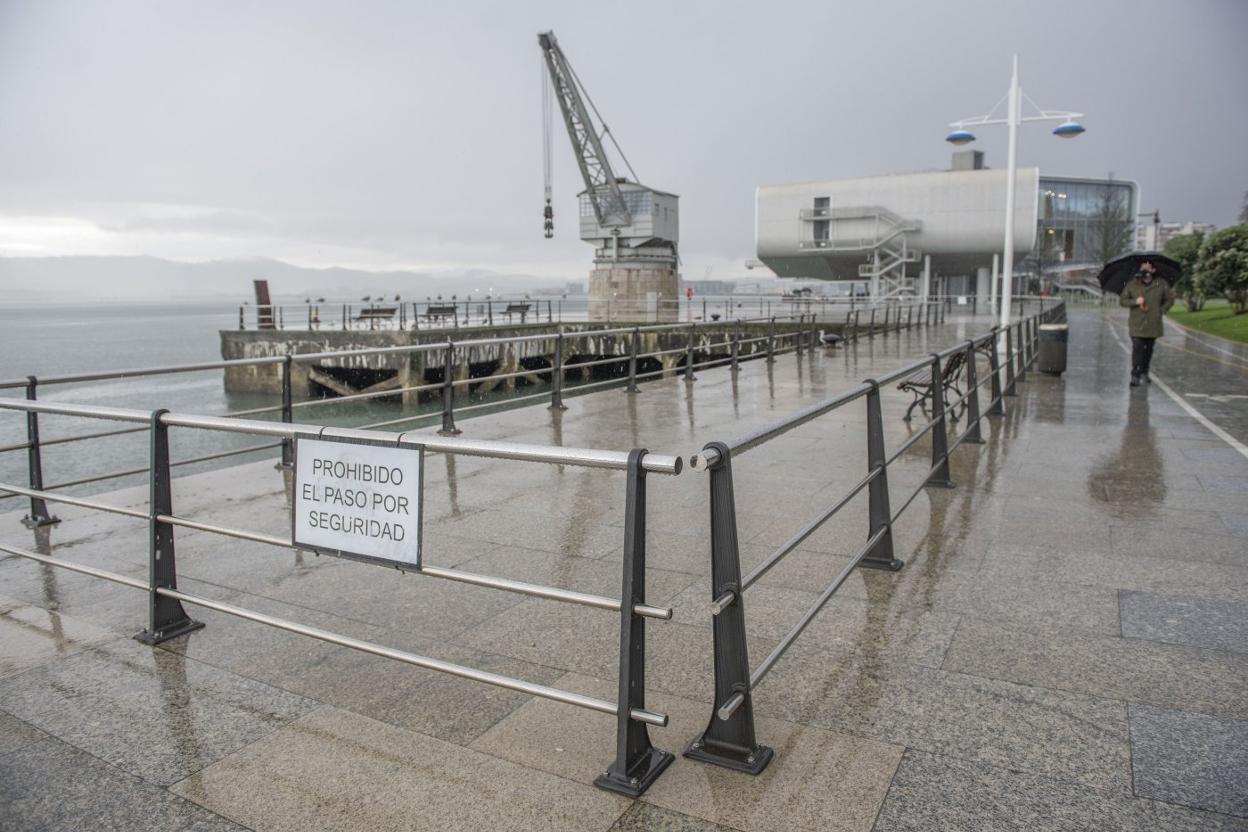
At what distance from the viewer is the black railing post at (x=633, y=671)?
288 cm

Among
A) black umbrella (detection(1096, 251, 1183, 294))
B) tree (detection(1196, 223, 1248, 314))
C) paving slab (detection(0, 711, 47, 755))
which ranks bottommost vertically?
paving slab (detection(0, 711, 47, 755))

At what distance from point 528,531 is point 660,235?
7391 centimetres

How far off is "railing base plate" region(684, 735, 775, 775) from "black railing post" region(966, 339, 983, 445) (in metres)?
6.53

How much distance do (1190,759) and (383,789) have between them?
9.36 ft

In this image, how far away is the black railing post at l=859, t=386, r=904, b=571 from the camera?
511 cm

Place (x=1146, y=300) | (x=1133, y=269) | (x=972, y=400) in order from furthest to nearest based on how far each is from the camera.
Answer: (x=1133, y=269) → (x=1146, y=300) → (x=972, y=400)

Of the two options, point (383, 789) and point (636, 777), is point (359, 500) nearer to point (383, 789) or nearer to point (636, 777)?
point (383, 789)

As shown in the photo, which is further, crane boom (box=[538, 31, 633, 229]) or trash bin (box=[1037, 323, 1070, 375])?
crane boom (box=[538, 31, 633, 229])

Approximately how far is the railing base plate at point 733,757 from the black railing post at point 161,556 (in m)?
2.70

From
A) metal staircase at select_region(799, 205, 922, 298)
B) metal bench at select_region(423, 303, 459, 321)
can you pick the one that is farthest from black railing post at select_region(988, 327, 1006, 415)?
metal staircase at select_region(799, 205, 922, 298)

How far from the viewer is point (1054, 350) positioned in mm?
17344

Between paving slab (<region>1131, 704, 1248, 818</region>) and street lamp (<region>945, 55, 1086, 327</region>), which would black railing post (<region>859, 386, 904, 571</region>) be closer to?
paving slab (<region>1131, 704, 1248, 818</region>)

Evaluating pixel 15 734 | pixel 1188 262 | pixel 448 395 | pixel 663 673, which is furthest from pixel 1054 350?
pixel 1188 262

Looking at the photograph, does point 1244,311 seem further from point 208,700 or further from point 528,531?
point 208,700
